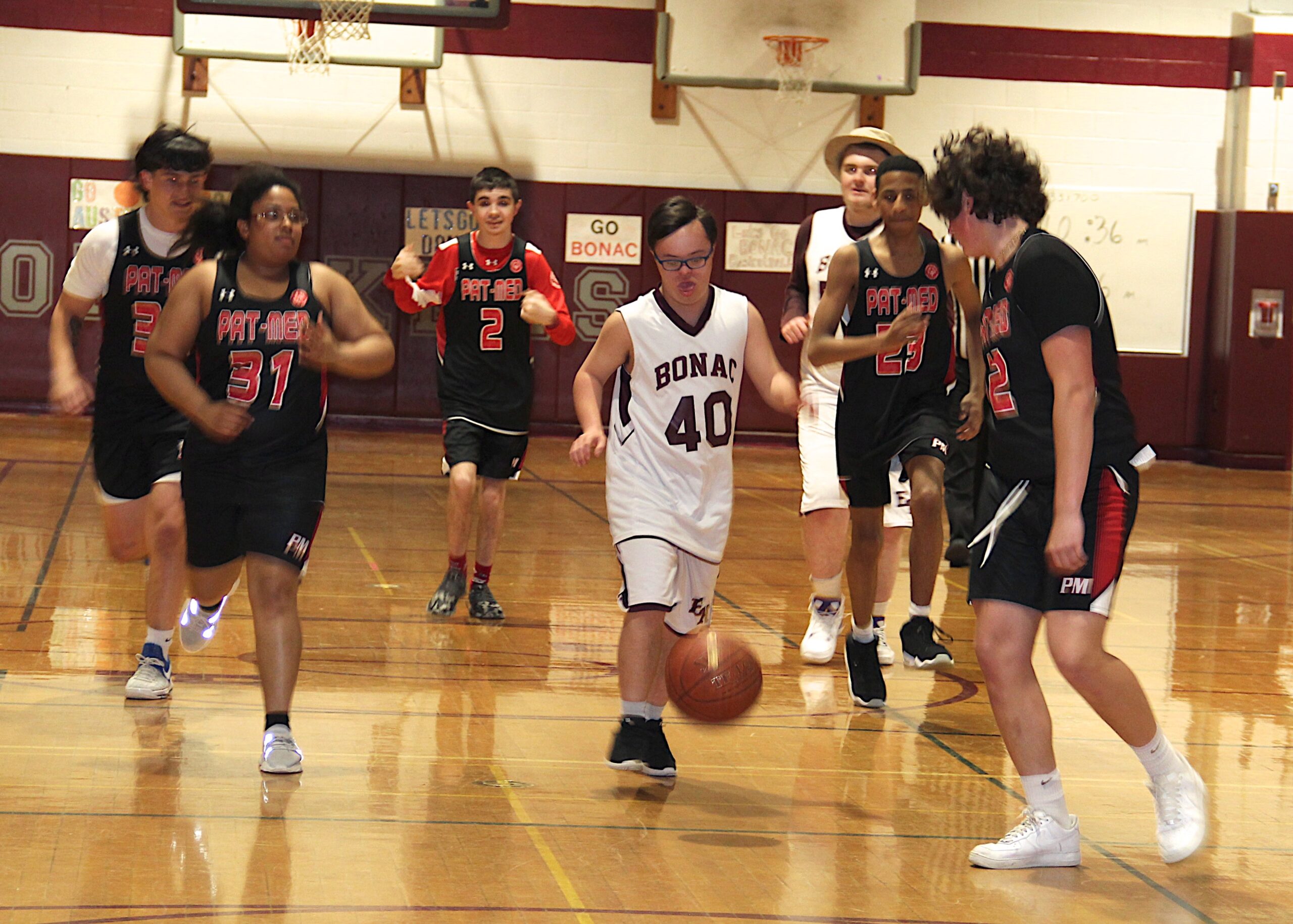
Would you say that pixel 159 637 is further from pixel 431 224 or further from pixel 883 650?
pixel 431 224

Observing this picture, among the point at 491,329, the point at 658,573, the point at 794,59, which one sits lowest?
the point at 658,573

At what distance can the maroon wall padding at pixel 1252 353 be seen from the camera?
51.8 feet

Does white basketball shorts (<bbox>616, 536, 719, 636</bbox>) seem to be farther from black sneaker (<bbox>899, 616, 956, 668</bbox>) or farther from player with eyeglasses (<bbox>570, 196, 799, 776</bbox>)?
black sneaker (<bbox>899, 616, 956, 668</bbox>)

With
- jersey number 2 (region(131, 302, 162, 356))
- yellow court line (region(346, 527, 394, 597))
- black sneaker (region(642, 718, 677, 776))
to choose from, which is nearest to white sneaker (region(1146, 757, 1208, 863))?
black sneaker (region(642, 718, 677, 776))

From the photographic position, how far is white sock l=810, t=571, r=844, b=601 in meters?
6.38

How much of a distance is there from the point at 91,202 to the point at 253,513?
11666 mm

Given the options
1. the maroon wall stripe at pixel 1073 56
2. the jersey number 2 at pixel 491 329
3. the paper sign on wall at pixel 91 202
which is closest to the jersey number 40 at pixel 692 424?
the jersey number 2 at pixel 491 329

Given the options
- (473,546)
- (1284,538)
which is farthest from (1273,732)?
(1284,538)

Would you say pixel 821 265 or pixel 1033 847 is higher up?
pixel 821 265

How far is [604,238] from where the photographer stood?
1568cm

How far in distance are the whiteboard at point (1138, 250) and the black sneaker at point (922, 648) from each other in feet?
34.0

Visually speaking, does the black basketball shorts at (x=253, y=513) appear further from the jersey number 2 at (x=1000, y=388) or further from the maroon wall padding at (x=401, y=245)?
the maroon wall padding at (x=401, y=245)

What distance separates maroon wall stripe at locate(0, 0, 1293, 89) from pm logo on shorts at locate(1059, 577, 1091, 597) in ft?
40.9

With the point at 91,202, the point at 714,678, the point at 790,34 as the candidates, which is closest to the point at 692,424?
the point at 714,678
